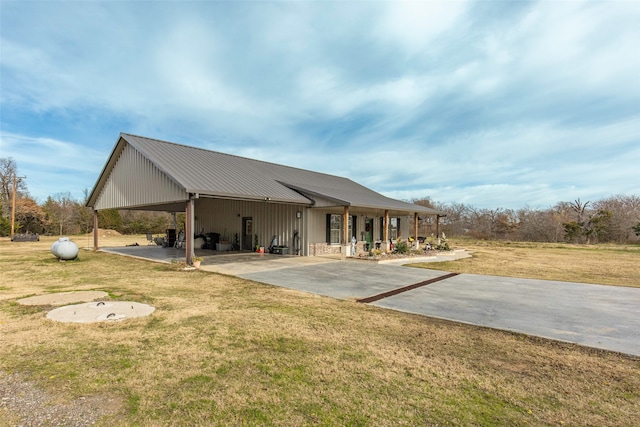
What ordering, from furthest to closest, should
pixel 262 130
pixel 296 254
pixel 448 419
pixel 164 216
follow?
pixel 164 216 → pixel 262 130 → pixel 296 254 → pixel 448 419

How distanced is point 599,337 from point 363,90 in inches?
550

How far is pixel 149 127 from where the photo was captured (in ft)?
79.6

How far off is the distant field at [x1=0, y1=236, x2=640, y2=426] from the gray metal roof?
277 inches

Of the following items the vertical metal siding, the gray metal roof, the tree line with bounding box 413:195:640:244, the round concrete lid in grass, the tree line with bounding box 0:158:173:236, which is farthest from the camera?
A: the tree line with bounding box 0:158:173:236

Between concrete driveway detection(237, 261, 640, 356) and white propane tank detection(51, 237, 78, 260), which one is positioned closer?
concrete driveway detection(237, 261, 640, 356)

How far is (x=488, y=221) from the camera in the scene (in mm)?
36562

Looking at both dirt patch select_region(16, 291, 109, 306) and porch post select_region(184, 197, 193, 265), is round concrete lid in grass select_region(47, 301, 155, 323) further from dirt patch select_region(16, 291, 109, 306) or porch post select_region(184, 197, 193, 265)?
porch post select_region(184, 197, 193, 265)

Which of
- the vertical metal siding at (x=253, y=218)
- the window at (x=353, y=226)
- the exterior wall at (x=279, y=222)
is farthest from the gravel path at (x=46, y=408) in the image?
the window at (x=353, y=226)

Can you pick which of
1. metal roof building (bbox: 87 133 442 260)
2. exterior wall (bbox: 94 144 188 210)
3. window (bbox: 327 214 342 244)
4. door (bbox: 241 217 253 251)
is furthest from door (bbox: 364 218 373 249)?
exterior wall (bbox: 94 144 188 210)

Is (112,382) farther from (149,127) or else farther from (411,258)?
(149,127)

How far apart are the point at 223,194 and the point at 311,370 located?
30.3 feet

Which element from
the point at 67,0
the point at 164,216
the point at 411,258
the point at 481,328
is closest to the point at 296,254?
the point at 411,258

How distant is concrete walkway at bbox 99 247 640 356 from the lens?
4941 millimetres

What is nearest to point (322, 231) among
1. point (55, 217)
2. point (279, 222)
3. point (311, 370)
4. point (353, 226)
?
point (279, 222)
